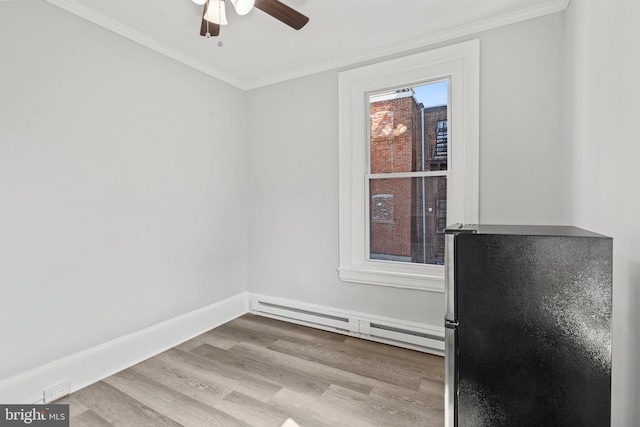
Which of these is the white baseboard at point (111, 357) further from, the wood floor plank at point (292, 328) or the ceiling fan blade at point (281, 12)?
the ceiling fan blade at point (281, 12)

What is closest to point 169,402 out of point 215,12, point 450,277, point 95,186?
point 95,186

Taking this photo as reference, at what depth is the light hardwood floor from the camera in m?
1.87

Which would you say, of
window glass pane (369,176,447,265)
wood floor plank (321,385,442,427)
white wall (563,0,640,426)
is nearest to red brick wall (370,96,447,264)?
window glass pane (369,176,447,265)

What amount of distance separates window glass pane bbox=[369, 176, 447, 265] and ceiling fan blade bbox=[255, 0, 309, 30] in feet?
4.89

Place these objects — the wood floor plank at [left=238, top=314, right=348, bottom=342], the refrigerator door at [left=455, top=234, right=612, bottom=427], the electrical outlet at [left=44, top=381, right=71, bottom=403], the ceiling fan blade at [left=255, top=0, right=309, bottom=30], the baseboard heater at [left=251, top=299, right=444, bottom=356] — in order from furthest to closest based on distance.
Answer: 1. the wood floor plank at [left=238, top=314, right=348, bottom=342]
2. the baseboard heater at [left=251, top=299, right=444, bottom=356]
3. the electrical outlet at [left=44, top=381, right=71, bottom=403]
4. the ceiling fan blade at [left=255, top=0, right=309, bottom=30]
5. the refrigerator door at [left=455, top=234, right=612, bottom=427]

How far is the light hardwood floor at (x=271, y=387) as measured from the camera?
187cm

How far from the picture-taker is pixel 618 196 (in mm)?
1283

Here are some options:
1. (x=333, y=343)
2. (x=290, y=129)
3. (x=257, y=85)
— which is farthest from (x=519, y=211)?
(x=257, y=85)

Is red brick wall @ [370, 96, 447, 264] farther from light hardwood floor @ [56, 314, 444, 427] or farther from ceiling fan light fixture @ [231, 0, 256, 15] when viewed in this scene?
ceiling fan light fixture @ [231, 0, 256, 15]

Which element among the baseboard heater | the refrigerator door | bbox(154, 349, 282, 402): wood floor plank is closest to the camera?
the refrigerator door

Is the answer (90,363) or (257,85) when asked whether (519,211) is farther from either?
(90,363)

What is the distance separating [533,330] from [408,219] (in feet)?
5.83

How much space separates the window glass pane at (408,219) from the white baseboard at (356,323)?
559mm

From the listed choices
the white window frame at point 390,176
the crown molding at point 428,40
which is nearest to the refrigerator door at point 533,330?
the white window frame at point 390,176
